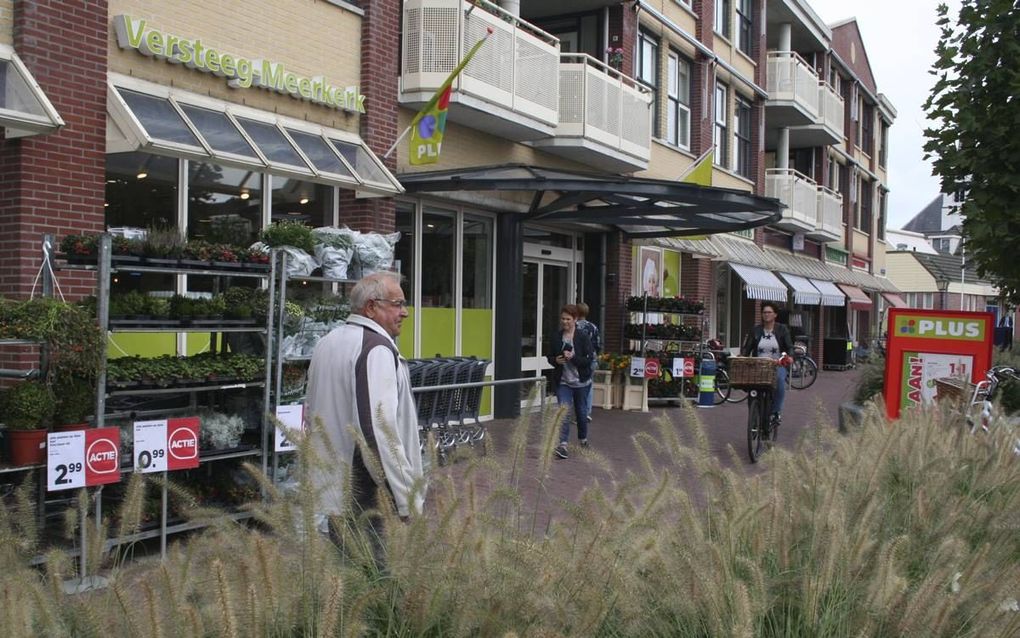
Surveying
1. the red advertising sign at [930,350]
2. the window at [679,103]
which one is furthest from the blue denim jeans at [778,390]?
the window at [679,103]

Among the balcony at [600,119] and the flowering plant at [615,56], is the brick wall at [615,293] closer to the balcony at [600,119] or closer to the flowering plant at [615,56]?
the balcony at [600,119]

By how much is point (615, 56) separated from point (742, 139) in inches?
372

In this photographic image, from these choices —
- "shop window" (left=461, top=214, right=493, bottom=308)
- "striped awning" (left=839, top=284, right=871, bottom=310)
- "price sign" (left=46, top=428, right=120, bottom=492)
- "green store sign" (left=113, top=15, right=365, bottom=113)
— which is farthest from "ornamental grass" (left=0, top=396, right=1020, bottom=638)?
"striped awning" (left=839, top=284, right=871, bottom=310)

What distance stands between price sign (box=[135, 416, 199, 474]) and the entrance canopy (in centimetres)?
630

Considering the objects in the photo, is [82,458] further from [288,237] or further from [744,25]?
[744,25]

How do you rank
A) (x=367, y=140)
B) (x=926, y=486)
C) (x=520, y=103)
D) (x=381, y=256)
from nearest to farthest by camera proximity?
(x=926, y=486) → (x=381, y=256) → (x=367, y=140) → (x=520, y=103)

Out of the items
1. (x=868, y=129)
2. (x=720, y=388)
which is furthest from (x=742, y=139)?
(x=868, y=129)

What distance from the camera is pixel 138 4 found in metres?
9.11

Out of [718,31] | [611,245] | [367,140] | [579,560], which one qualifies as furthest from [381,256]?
[718,31]

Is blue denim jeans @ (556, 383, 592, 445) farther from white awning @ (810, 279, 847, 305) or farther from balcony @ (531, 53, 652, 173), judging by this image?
white awning @ (810, 279, 847, 305)

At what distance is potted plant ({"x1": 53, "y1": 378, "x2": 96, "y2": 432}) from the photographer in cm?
596

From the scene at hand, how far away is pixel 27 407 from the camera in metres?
5.63

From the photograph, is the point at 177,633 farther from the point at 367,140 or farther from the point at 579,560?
the point at 367,140

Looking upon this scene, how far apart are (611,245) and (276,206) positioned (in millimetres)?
8864
